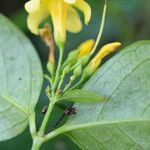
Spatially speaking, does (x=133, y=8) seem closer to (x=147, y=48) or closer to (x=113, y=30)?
(x=113, y=30)

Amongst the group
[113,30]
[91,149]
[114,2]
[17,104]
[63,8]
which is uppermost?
[63,8]

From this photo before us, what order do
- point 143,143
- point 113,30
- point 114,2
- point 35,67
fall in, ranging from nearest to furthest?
1. point 143,143
2. point 35,67
3. point 114,2
4. point 113,30

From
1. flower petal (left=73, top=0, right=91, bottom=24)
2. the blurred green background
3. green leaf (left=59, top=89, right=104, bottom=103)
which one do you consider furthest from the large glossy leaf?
the blurred green background

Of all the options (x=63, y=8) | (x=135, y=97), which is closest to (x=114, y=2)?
(x=63, y=8)

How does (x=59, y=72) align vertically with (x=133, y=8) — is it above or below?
above

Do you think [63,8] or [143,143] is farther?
[63,8]

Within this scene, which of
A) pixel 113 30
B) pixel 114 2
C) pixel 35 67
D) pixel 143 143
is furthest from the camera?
pixel 113 30

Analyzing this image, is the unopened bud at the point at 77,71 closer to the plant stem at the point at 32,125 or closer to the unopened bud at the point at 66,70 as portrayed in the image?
the unopened bud at the point at 66,70

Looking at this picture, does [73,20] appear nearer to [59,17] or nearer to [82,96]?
[59,17]

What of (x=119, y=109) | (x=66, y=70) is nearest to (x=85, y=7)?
(x=66, y=70)
